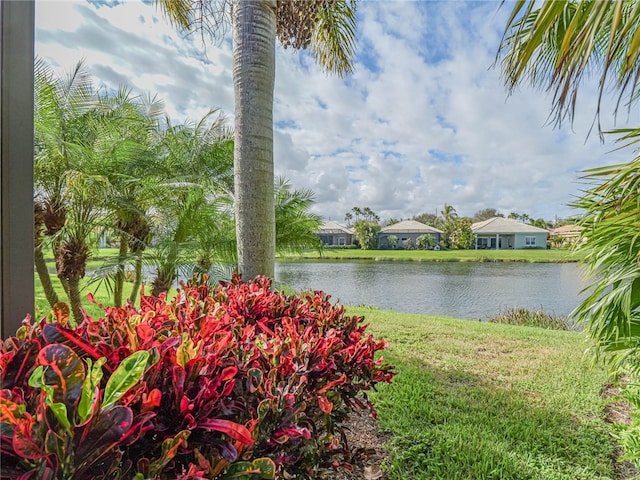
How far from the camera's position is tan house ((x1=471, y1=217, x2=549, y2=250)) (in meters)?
33.1

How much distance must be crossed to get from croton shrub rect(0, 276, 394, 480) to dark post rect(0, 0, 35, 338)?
222mm

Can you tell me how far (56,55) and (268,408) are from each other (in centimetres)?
193

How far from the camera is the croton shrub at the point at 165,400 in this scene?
0.66m

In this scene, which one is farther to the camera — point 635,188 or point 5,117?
point 635,188

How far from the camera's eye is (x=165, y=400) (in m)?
0.87

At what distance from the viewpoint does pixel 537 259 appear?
2336 cm

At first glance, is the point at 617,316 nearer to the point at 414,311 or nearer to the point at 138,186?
the point at 138,186

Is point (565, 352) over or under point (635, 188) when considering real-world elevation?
under

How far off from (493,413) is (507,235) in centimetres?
3686

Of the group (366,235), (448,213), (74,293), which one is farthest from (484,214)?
(74,293)

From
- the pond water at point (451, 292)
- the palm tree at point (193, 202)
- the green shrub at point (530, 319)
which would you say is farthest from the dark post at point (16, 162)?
the green shrub at point (530, 319)

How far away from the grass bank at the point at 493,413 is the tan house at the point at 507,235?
3328cm

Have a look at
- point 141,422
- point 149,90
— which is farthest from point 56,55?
A: point 149,90

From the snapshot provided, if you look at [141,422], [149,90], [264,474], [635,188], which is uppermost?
[149,90]
